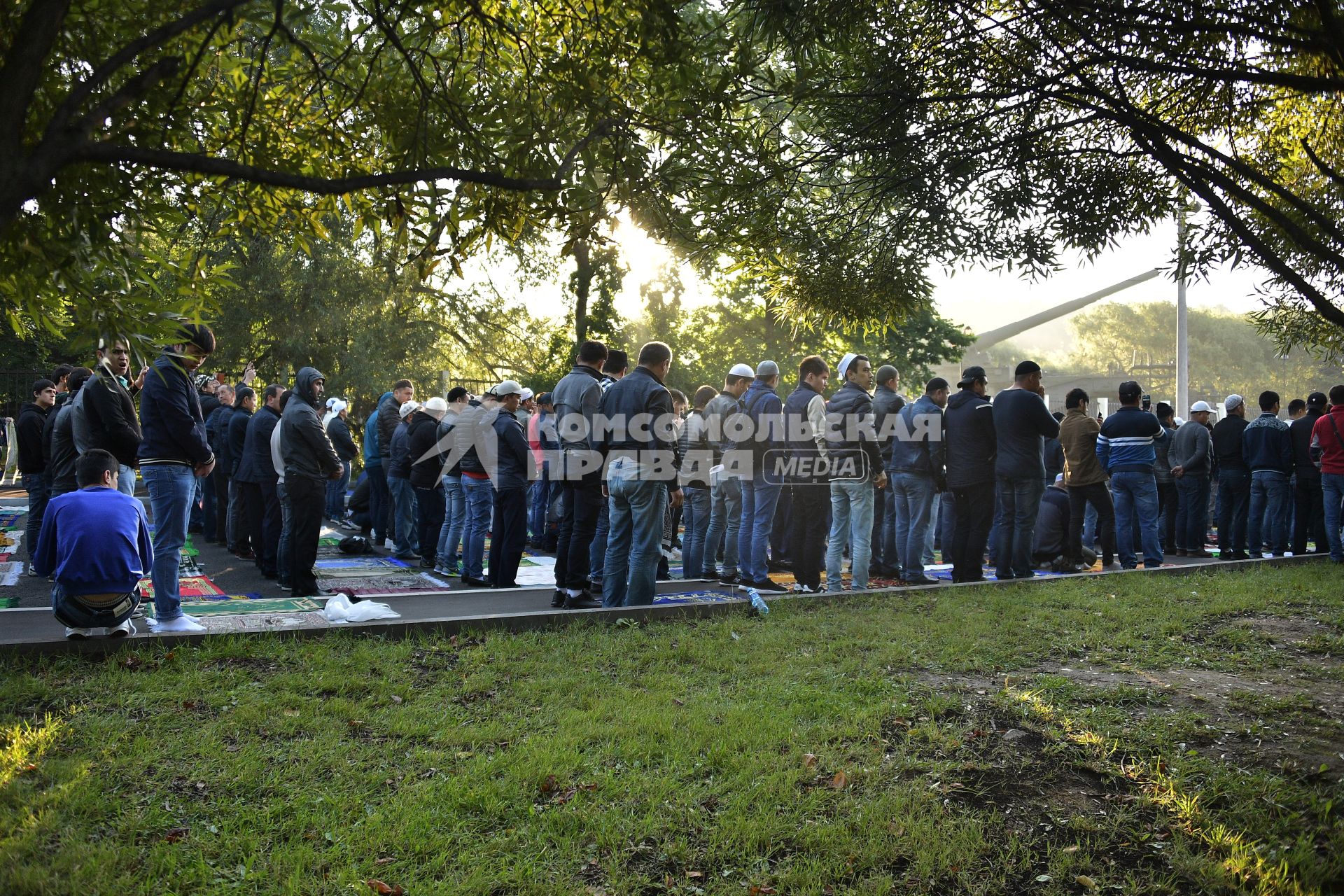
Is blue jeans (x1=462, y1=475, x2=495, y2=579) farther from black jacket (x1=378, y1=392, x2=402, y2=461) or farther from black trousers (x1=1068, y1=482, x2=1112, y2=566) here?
black trousers (x1=1068, y1=482, x2=1112, y2=566)

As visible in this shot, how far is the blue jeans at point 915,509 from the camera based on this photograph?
10.2 m

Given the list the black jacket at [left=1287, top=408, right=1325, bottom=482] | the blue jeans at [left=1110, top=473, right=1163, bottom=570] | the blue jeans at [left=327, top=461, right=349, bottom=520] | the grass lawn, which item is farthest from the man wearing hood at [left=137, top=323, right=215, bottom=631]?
the black jacket at [left=1287, top=408, right=1325, bottom=482]

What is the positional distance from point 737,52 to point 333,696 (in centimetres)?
415

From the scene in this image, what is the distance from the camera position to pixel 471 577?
9992 mm

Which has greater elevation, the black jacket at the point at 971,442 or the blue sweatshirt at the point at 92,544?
the black jacket at the point at 971,442

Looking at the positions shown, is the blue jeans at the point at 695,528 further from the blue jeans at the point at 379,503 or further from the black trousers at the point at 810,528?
the blue jeans at the point at 379,503

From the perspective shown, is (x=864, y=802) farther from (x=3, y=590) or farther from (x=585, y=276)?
(x=585, y=276)

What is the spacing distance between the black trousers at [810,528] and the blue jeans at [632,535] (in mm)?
1902

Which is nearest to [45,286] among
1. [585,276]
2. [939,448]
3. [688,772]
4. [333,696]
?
[333,696]

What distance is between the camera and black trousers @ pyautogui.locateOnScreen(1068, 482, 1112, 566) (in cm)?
1144

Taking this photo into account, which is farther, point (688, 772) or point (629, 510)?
point (629, 510)

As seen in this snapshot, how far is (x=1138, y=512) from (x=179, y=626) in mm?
10437

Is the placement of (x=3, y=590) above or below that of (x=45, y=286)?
below

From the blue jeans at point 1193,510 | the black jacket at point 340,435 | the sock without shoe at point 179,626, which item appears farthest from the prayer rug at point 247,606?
the blue jeans at point 1193,510
